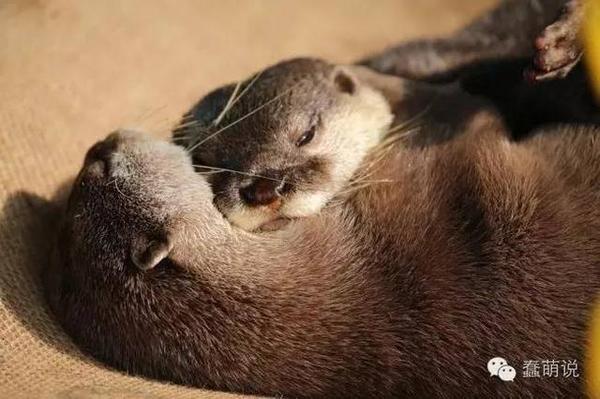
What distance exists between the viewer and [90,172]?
205cm

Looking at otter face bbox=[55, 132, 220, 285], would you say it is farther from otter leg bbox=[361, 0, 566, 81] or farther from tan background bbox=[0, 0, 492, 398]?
otter leg bbox=[361, 0, 566, 81]

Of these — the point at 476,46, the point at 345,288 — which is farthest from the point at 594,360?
the point at 476,46

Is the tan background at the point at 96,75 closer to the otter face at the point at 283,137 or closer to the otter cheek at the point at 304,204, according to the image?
the otter face at the point at 283,137

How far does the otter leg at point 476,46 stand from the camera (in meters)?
2.81

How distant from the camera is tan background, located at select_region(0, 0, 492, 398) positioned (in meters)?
1.89

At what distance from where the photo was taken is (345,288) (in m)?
1.95

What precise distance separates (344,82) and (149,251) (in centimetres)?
93

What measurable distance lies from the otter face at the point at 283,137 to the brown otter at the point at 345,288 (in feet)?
0.34

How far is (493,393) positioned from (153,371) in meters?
0.78

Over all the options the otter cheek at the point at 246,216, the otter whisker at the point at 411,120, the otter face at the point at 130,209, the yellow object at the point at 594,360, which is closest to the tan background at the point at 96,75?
the otter face at the point at 130,209

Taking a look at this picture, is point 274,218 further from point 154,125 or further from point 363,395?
point 154,125

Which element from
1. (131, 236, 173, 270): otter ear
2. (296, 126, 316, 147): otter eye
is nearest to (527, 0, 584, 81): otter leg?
(296, 126, 316, 147): otter eye

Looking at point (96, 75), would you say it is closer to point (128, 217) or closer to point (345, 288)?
point (128, 217)

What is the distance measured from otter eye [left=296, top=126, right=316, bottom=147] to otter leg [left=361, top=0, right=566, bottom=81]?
0.73m
